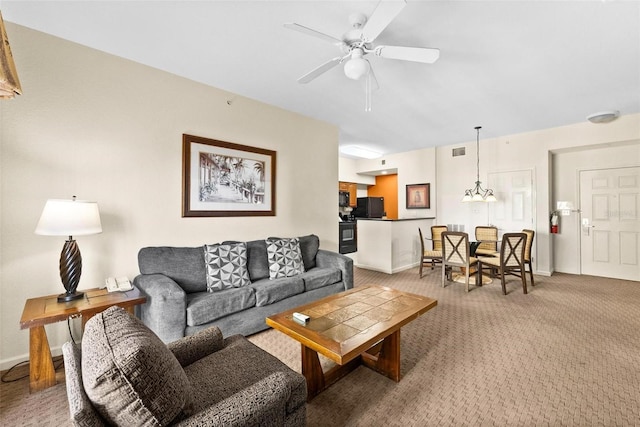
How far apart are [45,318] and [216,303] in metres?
1.12

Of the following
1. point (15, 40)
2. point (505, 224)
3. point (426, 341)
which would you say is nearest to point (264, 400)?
point (426, 341)

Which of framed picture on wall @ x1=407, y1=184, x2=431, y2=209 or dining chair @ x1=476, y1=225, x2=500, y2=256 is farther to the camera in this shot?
framed picture on wall @ x1=407, y1=184, x2=431, y2=209

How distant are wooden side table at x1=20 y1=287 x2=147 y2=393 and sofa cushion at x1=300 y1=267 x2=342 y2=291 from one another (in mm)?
1672

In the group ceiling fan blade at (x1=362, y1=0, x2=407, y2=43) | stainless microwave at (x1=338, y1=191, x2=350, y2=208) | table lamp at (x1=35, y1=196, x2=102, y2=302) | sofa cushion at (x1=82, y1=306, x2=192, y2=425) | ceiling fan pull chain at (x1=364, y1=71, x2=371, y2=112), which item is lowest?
sofa cushion at (x1=82, y1=306, x2=192, y2=425)

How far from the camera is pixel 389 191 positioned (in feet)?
27.7

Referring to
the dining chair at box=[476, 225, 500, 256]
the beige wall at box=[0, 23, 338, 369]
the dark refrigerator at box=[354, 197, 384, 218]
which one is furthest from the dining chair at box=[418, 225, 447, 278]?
the beige wall at box=[0, 23, 338, 369]

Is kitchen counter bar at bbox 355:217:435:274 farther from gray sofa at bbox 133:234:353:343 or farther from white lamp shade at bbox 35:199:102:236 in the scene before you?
white lamp shade at bbox 35:199:102:236

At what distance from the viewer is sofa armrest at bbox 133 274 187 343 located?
87.9 inches

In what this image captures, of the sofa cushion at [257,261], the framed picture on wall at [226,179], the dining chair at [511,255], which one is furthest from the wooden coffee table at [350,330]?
the dining chair at [511,255]

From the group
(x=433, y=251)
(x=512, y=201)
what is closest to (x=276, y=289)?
(x=433, y=251)

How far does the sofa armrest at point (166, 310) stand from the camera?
7.32ft

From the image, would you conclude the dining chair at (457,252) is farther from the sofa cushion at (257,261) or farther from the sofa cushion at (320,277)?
the sofa cushion at (257,261)

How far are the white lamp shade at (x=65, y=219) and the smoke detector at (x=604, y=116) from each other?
257 inches

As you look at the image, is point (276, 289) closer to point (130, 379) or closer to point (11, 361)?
point (130, 379)
